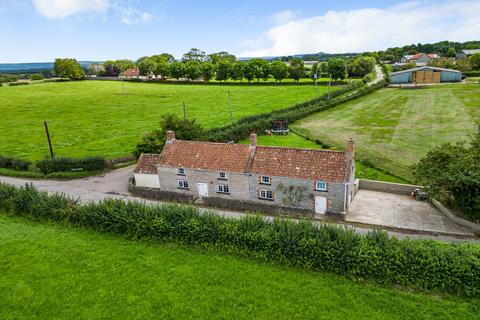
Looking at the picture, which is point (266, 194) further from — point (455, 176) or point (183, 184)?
point (455, 176)

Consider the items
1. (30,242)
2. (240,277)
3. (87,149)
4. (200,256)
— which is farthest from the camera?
(87,149)

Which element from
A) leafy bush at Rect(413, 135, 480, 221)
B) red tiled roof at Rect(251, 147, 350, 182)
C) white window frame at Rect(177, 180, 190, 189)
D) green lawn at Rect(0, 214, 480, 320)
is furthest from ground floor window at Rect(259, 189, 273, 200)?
leafy bush at Rect(413, 135, 480, 221)

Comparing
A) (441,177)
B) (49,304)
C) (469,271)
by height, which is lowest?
(49,304)

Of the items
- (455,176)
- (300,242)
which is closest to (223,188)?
(300,242)

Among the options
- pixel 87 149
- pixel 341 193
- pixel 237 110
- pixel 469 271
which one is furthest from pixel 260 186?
pixel 237 110

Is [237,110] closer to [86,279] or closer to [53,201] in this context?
[53,201]

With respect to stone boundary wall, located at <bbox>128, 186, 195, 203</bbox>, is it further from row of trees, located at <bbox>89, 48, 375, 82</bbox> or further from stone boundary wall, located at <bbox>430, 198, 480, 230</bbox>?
row of trees, located at <bbox>89, 48, 375, 82</bbox>
